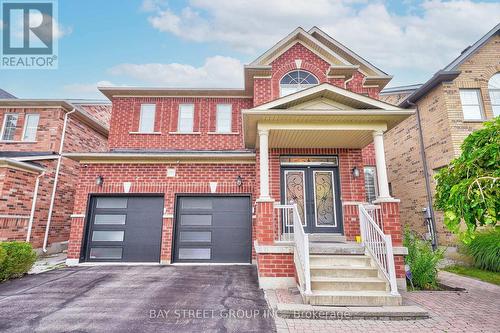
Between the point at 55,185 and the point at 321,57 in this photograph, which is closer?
the point at 321,57

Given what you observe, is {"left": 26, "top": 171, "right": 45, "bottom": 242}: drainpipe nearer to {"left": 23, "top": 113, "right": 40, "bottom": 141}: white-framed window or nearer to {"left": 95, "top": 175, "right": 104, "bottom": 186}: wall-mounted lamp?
{"left": 23, "top": 113, "right": 40, "bottom": 141}: white-framed window

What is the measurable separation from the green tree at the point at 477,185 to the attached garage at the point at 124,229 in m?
7.45

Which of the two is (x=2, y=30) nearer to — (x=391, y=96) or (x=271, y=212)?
(x=271, y=212)

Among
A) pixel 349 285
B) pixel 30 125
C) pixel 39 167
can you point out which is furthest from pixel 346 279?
pixel 30 125

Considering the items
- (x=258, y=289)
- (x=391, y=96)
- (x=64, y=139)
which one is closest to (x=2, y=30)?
(x=64, y=139)

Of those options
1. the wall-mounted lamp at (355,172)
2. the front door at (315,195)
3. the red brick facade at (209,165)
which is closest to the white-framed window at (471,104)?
the red brick facade at (209,165)

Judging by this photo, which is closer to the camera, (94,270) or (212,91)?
(94,270)

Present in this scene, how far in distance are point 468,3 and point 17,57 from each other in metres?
22.5

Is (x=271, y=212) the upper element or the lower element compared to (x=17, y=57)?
lower

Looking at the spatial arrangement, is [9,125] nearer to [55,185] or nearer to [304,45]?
[55,185]

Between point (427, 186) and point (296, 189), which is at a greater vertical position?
point (427, 186)

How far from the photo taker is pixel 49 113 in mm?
10109

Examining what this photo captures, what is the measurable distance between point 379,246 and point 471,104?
806 cm

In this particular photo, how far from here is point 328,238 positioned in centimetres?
674
